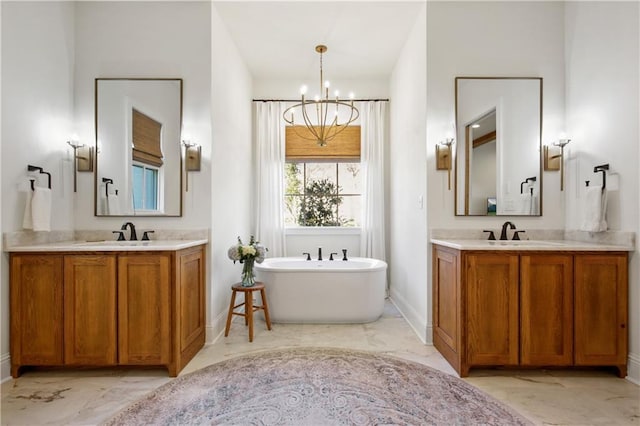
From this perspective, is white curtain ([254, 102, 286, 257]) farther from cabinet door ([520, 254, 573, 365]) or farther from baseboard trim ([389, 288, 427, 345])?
cabinet door ([520, 254, 573, 365])

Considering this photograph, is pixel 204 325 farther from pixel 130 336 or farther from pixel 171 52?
pixel 171 52

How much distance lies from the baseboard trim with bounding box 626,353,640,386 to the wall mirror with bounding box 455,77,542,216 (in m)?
1.19

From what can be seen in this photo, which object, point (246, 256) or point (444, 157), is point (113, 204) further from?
point (444, 157)

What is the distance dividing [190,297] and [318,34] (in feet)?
9.39

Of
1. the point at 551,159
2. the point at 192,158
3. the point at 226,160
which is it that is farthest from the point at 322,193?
the point at 551,159

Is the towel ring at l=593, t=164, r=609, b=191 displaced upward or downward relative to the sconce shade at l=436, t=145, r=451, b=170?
downward

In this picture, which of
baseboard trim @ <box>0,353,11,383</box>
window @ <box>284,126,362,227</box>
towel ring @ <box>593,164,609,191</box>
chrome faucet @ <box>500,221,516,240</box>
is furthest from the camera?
window @ <box>284,126,362,227</box>

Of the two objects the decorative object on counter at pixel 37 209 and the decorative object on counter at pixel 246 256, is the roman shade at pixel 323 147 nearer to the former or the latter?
the decorative object on counter at pixel 246 256

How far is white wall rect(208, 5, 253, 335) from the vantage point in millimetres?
3086

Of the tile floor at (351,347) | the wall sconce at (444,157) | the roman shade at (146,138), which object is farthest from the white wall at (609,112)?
the roman shade at (146,138)

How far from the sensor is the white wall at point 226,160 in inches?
121

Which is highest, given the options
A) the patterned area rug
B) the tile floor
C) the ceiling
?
the ceiling

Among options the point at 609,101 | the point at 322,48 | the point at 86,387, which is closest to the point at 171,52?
the point at 322,48

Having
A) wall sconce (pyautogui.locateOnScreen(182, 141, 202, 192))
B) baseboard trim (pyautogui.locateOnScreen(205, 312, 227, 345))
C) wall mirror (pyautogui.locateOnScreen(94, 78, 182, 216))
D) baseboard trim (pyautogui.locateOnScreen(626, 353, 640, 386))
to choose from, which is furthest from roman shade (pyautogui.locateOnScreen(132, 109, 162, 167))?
baseboard trim (pyautogui.locateOnScreen(626, 353, 640, 386))
